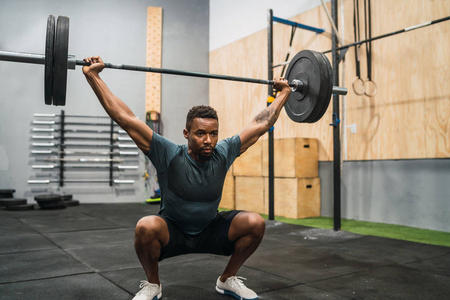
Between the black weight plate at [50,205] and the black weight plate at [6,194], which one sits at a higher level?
the black weight plate at [6,194]

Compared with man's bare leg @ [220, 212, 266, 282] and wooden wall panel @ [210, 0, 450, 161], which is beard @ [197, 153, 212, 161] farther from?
wooden wall panel @ [210, 0, 450, 161]

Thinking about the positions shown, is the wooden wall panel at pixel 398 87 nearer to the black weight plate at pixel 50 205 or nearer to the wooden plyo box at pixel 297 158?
the wooden plyo box at pixel 297 158

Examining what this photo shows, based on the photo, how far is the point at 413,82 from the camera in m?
3.64

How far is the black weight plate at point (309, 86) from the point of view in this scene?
2055 mm

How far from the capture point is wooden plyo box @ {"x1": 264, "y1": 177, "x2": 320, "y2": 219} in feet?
13.6

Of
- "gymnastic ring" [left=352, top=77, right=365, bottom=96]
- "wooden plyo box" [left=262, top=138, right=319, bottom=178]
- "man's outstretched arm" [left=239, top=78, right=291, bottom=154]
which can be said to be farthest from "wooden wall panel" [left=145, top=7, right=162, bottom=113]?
"man's outstretched arm" [left=239, top=78, right=291, bottom=154]

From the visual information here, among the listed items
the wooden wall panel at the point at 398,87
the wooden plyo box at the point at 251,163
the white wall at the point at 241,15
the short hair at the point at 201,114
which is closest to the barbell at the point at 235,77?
the short hair at the point at 201,114

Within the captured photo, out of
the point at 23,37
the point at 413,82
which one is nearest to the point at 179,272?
the point at 413,82

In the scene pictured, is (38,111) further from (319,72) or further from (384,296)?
(384,296)

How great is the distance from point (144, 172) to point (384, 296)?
482 centimetres

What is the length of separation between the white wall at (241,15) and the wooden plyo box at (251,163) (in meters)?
1.82

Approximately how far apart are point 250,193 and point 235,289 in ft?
10.2

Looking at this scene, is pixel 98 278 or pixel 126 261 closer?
pixel 98 278

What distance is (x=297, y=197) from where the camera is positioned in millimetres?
4137
